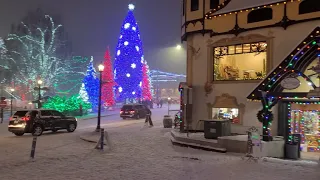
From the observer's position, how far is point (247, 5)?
17.9 m

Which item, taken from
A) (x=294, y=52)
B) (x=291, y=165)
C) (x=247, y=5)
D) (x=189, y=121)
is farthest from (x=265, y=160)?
(x=247, y=5)

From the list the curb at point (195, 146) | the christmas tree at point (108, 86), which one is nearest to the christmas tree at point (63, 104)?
the christmas tree at point (108, 86)

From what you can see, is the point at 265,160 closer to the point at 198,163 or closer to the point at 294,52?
the point at 198,163

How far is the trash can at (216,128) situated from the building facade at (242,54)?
5.92 ft

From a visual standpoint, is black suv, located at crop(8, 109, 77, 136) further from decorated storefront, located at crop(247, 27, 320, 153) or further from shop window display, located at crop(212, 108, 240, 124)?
decorated storefront, located at crop(247, 27, 320, 153)

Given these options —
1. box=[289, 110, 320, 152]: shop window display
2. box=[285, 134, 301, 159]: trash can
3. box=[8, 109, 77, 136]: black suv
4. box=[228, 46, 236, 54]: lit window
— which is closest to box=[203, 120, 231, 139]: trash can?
box=[285, 134, 301, 159]: trash can

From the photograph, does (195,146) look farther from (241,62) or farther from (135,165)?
(241,62)

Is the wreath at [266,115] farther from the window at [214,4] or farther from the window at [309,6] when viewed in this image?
the window at [214,4]

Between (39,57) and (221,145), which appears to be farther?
(39,57)

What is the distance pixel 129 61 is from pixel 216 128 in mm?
35593

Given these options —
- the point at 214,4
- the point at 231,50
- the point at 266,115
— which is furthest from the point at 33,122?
the point at 266,115

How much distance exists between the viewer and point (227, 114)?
18.9 m

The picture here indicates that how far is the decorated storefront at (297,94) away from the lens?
1323 cm

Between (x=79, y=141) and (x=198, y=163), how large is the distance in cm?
828
